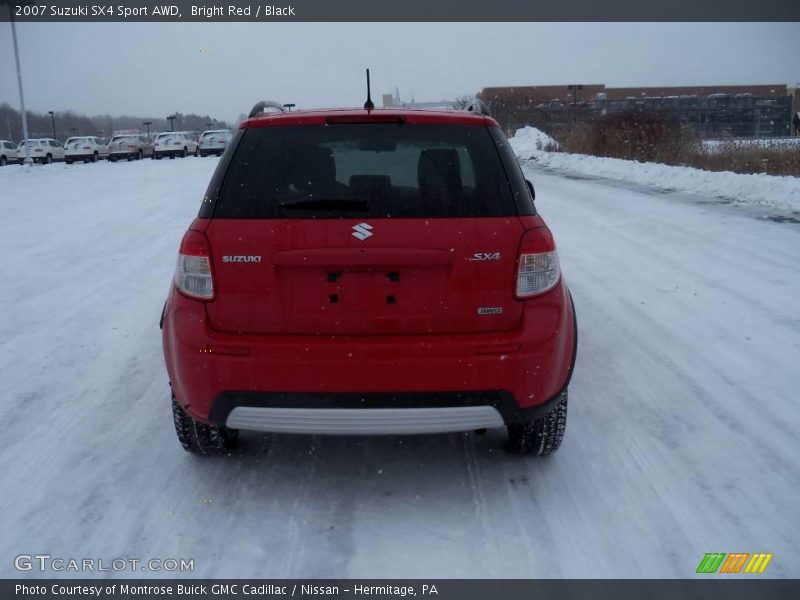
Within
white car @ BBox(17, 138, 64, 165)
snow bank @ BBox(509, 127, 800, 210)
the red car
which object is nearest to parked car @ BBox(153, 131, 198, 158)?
white car @ BBox(17, 138, 64, 165)

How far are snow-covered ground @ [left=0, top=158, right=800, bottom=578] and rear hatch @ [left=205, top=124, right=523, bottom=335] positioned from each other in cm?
88

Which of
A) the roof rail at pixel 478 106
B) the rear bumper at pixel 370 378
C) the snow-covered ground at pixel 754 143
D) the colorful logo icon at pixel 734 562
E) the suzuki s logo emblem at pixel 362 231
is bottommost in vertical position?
the colorful logo icon at pixel 734 562

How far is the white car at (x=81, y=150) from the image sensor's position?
150 ft

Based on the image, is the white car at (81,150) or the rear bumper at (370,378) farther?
the white car at (81,150)

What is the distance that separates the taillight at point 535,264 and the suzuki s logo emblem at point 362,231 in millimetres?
686

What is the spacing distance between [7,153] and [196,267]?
51166mm

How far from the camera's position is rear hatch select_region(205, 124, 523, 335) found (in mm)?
3291

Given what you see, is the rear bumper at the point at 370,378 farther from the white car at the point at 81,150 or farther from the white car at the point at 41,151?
the white car at the point at 41,151

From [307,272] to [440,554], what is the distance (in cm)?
133

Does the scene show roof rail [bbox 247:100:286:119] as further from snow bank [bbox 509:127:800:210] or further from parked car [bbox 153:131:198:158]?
parked car [bbox 153:131:198:158]

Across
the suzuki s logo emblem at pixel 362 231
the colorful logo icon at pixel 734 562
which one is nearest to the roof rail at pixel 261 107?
the suzuki s logo emblem at pixel 362 231

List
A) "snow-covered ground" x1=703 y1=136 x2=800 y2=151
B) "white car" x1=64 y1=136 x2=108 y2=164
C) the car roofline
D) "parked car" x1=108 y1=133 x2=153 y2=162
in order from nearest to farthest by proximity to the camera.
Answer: the car roofline → "snow-covered ground" x1=703 y1=136 x2=800 y2=151 → "white car" x1=64 y1=136 x2=108 y2=164 → "parked car" x1=108 y1=133 x2=153 y2=162

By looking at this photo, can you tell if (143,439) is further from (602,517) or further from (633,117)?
(633,117)
